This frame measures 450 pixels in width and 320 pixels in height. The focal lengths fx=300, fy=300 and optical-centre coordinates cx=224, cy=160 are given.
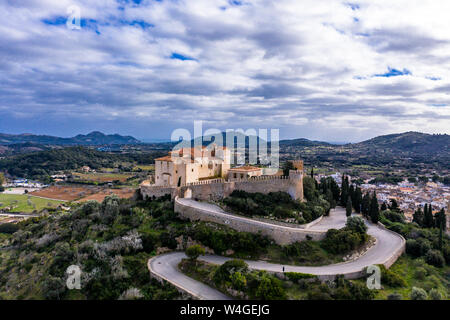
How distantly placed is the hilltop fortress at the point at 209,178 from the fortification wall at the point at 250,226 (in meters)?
4.02

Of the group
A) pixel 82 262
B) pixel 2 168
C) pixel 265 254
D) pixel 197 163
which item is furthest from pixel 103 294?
pixel 2 168

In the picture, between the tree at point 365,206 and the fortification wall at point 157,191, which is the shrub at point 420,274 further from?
the fortification wall at point 157,191

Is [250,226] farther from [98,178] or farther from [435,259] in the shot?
[98,178]

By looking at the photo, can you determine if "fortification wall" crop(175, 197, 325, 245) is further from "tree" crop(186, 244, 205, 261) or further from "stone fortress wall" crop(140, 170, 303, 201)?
"tree" crop(186, 244, 205, 261)

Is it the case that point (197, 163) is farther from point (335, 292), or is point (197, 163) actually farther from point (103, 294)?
point (335, 292)

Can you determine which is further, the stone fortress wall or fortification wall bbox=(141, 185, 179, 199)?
fortification wall bbox=(141, 185, 179, 199)

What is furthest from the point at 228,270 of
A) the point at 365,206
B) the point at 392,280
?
the point at 365,206

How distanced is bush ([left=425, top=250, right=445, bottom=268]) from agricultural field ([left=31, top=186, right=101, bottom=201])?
71.9 m

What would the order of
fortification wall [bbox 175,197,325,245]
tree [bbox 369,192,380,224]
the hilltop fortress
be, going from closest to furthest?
1. fortification wall [bbox 175,197,325,245]
2. tree [bbox 369,192,380,224]
3. the hilltop fortress

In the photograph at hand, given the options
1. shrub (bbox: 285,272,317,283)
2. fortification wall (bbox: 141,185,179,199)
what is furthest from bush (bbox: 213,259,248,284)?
fortification wall (bbox: 141,185,179,199)

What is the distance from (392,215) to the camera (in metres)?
38.5

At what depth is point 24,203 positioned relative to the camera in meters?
71.2

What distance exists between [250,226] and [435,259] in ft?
53.1

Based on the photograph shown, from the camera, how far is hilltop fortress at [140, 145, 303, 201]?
34344 millimetres
